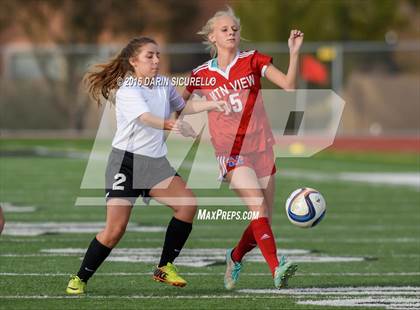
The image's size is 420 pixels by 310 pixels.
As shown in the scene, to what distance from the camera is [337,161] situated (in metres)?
26.6

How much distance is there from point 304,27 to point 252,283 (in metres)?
27.2

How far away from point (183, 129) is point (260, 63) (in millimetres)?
819

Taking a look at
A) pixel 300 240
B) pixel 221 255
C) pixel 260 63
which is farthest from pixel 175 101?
pixel 300 240

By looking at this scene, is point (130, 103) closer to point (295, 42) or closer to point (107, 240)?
point (107, 240)

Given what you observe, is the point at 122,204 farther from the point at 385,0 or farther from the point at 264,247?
the point at 385,0

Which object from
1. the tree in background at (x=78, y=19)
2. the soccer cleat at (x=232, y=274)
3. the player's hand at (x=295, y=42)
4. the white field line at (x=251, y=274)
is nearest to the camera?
the player's hand at (x=295, y=42)

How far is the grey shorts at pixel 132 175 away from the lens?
868 cm

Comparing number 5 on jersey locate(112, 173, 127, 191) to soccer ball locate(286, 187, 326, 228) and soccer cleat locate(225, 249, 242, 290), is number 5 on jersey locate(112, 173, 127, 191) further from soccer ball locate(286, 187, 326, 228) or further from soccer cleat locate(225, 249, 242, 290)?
soccer ball locate(286, 187, 326, 228)

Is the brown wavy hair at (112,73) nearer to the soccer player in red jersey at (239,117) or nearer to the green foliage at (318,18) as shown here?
the soccer player in red jersey at (239,117)

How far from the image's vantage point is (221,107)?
8.76 metres

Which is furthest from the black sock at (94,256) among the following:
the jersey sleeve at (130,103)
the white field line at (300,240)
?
the white field line at (300,240)

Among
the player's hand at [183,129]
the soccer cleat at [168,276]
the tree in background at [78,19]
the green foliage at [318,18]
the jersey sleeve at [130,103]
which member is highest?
the green foliage at [318,18]

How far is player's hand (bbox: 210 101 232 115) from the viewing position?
342 inches

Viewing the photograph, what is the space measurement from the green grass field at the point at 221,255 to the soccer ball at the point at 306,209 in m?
0.50
